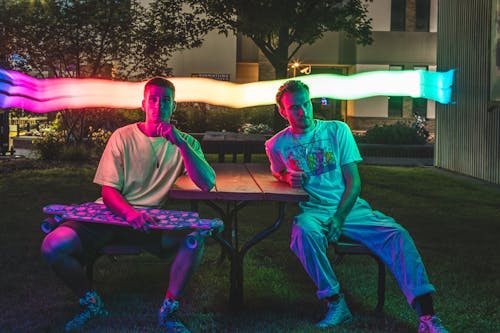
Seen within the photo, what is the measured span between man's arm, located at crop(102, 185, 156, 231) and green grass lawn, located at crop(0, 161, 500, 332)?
2.17 feet

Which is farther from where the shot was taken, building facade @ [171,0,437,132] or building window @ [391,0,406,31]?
building window @ [391,0,406,31]

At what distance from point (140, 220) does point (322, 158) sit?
130 cm

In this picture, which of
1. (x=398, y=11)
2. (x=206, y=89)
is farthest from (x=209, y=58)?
(x=206, y=89)

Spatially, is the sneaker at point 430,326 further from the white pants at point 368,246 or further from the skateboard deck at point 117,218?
the skateboard deck at point 117,218

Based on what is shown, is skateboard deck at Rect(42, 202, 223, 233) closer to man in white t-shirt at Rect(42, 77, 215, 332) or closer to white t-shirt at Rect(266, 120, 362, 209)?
man in white t-shirt at Rect(42, 77, 215, 332)

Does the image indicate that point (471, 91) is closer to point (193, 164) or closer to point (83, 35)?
point (83, 35)

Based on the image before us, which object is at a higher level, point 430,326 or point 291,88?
point 291,88

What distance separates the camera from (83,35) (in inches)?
650

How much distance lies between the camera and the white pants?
3.78 meters

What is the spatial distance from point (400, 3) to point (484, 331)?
100ft

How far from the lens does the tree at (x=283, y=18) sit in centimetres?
1509

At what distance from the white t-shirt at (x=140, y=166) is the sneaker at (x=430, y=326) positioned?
66.2 inches

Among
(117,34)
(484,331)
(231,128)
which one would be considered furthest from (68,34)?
(484,331)

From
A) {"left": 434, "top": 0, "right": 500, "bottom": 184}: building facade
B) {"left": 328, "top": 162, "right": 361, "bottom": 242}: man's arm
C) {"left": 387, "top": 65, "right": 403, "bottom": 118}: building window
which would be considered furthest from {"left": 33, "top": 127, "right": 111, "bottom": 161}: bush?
{"left": 387, "top": 65, "right": 403, "bottom": 118}: building window
